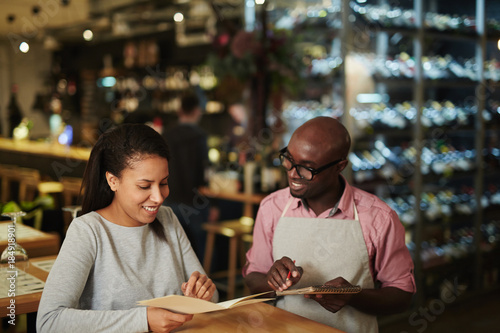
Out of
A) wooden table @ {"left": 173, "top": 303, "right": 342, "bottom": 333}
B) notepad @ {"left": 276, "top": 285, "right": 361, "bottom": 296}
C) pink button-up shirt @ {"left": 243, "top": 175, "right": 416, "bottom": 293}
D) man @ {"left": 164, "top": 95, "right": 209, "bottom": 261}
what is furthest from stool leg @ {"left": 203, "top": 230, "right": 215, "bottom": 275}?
notepad @ {"left": 276, "top": 285, "right": 361, "bottom": 296}

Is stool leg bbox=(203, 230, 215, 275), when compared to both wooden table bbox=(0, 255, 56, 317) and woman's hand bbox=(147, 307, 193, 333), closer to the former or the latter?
wooden table bbox=(0, 255, 56, 317)

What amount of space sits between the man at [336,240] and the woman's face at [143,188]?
1.74ft

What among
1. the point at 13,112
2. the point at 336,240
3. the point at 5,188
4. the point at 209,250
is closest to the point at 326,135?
the point at 336,240

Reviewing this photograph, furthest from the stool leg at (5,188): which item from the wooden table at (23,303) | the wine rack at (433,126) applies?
the wooden table at (23,303)

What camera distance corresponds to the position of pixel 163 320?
161 centimetres

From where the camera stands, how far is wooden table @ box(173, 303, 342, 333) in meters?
1.73

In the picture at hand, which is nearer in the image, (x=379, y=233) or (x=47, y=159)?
(x=379, y=233)

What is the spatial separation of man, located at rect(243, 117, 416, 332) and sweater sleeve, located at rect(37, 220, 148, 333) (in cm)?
62

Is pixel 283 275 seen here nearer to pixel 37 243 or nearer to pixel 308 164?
pixel 308 164

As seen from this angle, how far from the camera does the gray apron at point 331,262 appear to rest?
2.10 m

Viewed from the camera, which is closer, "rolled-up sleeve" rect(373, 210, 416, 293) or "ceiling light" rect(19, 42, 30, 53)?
"rolled-up sleeve" rect(373, 210, 416, 293)

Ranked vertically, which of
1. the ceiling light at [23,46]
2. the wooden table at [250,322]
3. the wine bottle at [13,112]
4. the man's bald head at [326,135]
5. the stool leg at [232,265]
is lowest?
the stool leg at [232,265]

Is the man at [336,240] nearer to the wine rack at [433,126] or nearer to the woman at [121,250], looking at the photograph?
the woman at [121,250]

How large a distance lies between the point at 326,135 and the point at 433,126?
3.28m
